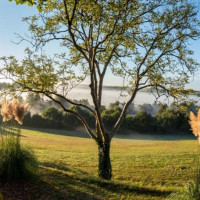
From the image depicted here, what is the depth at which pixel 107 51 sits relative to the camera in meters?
9.39

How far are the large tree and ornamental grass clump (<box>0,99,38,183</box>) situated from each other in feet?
5.98

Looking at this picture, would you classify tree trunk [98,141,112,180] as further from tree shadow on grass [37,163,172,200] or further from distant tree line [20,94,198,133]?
distant tree line [20,94,198,133]

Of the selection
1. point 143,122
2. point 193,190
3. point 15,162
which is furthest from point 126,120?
point 193,190

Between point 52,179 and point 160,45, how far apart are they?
5.82m

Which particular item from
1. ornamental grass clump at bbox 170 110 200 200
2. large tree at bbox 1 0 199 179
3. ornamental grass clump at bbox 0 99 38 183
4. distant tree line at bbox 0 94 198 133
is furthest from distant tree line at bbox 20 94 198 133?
ornamental grass clump at bbox 170 110 200 200

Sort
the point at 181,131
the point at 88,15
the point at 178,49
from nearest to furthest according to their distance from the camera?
the point at 88,15 < the point at 178,49 < the point at 181,131

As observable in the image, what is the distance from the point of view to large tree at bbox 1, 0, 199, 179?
8484 millimetres

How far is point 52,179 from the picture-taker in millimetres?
6988

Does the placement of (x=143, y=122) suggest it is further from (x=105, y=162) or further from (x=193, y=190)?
(x=193, y=190)

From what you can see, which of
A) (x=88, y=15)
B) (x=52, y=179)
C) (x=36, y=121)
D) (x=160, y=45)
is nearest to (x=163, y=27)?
(x=160, y=45)

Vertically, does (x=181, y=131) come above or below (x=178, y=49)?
below

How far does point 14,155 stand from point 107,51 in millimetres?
4820

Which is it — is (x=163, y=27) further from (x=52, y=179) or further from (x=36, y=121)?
(x=36, y=121)

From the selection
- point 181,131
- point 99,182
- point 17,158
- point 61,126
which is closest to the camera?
point 17,158
